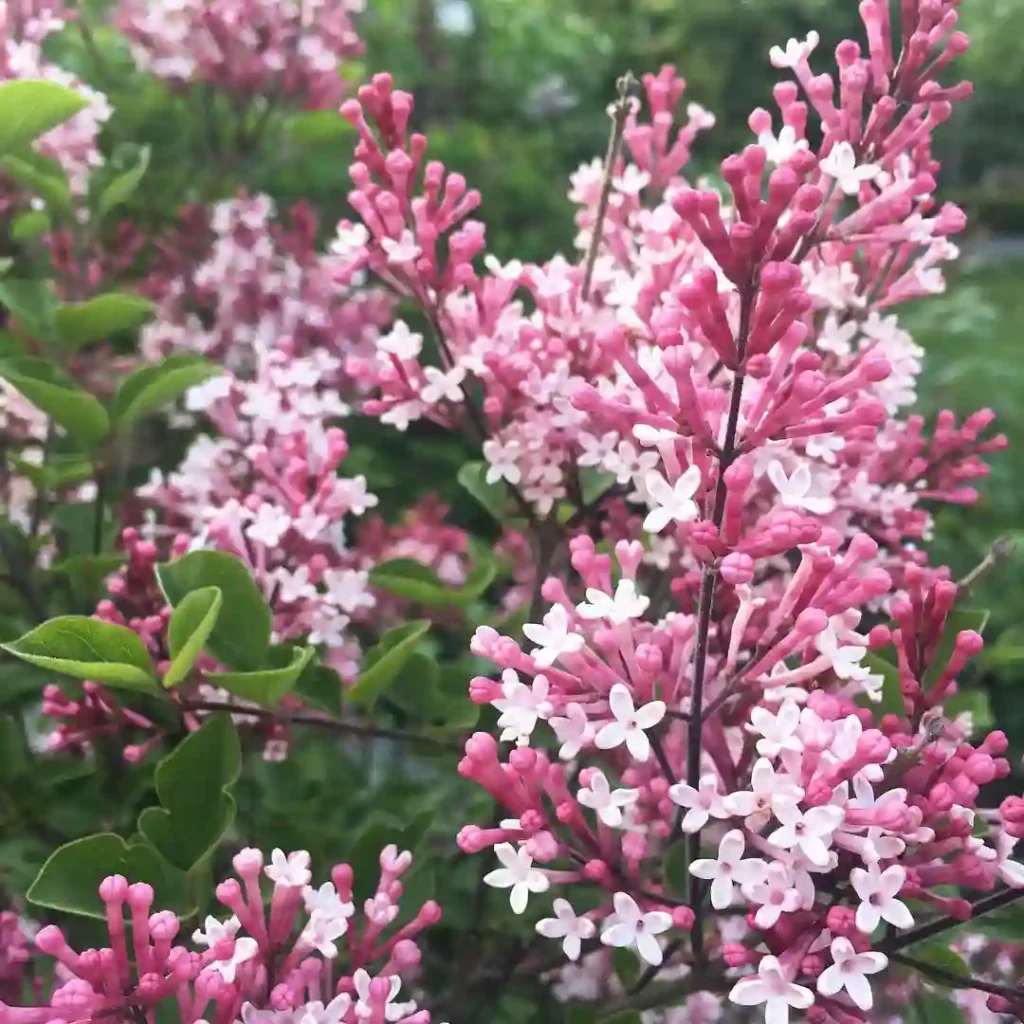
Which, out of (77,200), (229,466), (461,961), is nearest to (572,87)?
(77,200)

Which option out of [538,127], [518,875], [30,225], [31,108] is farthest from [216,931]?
[538,127]

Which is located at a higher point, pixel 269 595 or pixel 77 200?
pixel 77 200

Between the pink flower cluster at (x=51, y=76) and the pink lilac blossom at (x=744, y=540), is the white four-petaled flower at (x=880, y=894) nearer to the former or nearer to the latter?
the pink lilac blossom at (x=744, y=540)

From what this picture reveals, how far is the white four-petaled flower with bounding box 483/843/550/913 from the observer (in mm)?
411

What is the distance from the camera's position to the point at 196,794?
20.3 inches

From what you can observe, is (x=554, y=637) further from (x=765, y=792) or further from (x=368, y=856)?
(x=368, y=856)

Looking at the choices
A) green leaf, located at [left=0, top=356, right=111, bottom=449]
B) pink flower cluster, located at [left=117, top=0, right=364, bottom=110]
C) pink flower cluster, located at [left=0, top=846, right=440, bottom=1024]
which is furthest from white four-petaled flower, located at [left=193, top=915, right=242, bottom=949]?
pink flower cluster, located at [left=117, top=0, right=364, bottom=110]

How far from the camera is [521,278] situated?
590mm

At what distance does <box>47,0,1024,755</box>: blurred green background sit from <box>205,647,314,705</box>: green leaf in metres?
0.43

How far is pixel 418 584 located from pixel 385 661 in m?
0.09

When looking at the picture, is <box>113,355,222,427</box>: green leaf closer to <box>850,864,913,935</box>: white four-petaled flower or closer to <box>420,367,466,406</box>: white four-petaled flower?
<box>420,367,466,406</box>: white four-petaled flower

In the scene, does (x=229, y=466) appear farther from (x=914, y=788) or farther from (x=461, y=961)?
(x=914, y=788)

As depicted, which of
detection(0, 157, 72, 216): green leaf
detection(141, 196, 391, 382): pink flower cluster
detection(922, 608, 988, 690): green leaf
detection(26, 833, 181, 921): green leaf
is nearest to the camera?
detection(26, 833, 181, 921): green leaf

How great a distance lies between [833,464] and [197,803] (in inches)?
14.2
